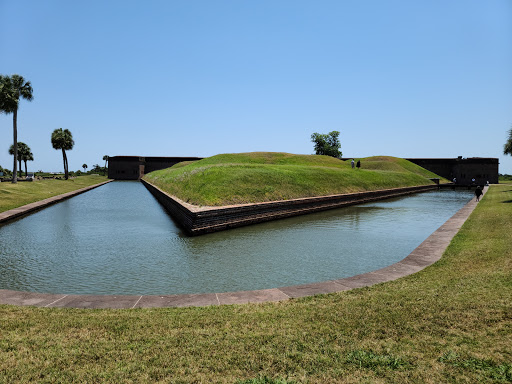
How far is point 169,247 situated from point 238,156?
50.9 metres

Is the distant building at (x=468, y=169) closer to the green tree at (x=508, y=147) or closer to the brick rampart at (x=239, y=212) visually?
the green tree at (x=508, y=147)

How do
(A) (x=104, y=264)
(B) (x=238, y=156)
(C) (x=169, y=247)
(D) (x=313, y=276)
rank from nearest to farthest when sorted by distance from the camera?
(D) (x=313, y=276) < (A) (x=104, y=264) < (C) (x=169, y=247) < (B) (x=238, y=156)

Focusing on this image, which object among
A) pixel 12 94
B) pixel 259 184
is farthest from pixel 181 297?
pixel 12 94

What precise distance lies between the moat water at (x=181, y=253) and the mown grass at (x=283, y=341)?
2312mm

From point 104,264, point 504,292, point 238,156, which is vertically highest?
point 238,156

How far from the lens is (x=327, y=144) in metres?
109

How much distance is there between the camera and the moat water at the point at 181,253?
851 cm

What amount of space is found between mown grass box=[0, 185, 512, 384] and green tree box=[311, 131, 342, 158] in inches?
4050

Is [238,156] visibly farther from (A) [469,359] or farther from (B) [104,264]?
(A) [469,359]

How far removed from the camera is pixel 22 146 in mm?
93625

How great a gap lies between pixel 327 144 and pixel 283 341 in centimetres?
10820

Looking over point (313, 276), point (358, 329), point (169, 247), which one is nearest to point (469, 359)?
point (358, 329)

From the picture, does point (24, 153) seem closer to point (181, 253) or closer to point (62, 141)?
point (62, 141)

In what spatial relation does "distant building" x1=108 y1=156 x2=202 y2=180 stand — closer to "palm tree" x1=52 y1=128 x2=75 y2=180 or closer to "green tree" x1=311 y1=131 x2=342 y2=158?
"palm tree" x1=52 y1=128 x2=75 y2=180
